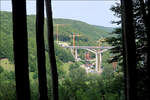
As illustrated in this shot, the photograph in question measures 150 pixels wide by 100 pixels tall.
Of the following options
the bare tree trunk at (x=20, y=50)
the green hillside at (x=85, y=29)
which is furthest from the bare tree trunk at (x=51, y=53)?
the green hillside at (x=85, y=29)

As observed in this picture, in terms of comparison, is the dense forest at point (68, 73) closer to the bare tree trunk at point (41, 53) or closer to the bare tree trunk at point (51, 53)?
the bare tree trunk at point (51, 53)

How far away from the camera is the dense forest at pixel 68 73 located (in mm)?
6430

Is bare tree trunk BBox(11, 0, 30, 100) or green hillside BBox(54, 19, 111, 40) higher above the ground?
green hillside BBox(54, 19, 111, 40)

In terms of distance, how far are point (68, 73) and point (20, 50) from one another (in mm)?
23439

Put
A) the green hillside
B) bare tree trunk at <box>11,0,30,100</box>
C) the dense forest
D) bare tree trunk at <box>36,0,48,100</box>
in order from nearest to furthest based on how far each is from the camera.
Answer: bare tree trunk at <box>11,0,30,100</box>
bare tree trunk at <box>36,0,48,100</box>
the dense forest
the green hillside

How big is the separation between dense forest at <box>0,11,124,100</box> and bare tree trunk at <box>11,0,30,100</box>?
26.8 inches

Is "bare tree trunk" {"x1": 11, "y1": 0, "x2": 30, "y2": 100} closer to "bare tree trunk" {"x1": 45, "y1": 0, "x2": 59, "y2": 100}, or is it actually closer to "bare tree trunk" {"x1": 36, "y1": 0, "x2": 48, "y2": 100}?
"bare tree trunk" {"x1": 36, "y1": 0, "x2": 48, "y2": 100}

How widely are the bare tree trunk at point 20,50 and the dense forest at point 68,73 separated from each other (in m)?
0.68

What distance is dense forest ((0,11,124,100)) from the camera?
643 centimetres

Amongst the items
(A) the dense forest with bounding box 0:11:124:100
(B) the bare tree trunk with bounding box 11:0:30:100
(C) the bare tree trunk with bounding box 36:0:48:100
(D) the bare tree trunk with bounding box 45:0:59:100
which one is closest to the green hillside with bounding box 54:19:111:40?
(A) the dense forest with bounding box 0:11:124:100

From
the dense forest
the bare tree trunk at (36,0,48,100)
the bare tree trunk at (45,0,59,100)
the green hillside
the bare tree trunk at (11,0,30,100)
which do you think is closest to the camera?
the bare tree trunk at (11,0,30,100)

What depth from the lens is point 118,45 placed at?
586 centimetres

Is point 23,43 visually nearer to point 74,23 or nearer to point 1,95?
point 1,95

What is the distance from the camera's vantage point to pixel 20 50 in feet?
6.49
